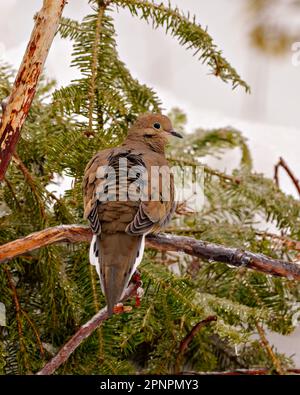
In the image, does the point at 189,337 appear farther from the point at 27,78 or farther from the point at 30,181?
the point at 27,78

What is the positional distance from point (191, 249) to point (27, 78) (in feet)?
1.12

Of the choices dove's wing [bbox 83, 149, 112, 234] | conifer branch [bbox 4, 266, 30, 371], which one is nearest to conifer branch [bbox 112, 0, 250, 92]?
dove's wing [bbox 83, 149, 112, 234]

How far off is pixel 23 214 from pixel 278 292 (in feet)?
1.66

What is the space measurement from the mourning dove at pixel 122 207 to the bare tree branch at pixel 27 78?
0.14 meters

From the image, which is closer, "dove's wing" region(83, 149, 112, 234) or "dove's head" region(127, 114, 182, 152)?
"dove's wing" region(83, 149, 112, 234)

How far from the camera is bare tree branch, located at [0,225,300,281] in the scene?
3.30ft

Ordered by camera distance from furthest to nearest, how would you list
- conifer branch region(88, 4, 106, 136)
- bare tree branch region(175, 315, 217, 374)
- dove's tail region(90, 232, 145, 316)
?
conifer branch region(88, 4, 106, 136)
bare tree branch region(175, 315, 217, 374)
dove's tail region(90, 232, 145, 316)

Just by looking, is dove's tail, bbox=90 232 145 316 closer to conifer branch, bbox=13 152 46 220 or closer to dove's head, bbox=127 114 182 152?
conifer branch, bbox=13 152 46 220

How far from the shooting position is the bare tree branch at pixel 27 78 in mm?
1028

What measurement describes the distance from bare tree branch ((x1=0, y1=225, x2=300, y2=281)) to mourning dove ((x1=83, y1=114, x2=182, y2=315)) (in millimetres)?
40

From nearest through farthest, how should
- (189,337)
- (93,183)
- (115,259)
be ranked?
(115,259)
(93,183)
(189,337)

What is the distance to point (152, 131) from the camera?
135cm

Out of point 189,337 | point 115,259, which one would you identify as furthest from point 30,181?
point 189,337

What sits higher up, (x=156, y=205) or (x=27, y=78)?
(x=27, y=78)
